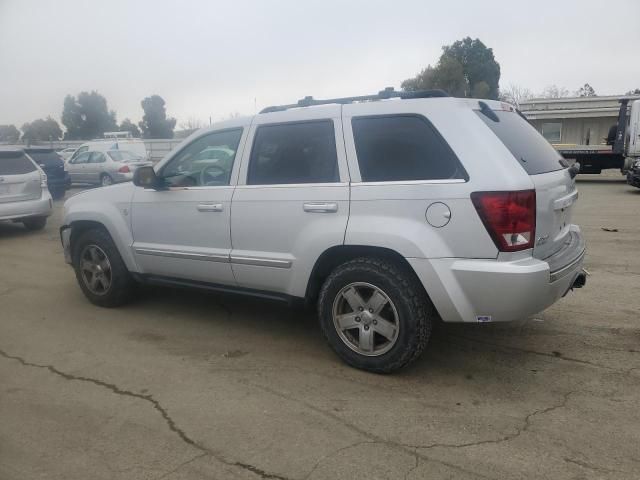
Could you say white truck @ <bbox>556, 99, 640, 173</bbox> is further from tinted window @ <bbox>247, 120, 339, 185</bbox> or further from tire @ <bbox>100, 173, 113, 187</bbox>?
tire @ <bbox>100, 173, 113, 187</bbox>

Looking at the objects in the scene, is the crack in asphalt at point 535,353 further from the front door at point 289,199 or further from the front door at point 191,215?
the front door at point 191,215

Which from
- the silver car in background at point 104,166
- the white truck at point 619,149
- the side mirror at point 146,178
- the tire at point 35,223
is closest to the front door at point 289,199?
the side mirror at point 146,178

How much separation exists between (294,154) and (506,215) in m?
1.67

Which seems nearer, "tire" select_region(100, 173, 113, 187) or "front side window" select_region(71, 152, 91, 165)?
"tire" select_region(100, 173, 113, 187)

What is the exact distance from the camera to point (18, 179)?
382 inches

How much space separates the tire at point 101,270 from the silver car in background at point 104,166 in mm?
13614

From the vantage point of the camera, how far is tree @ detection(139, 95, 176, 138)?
54.5 m

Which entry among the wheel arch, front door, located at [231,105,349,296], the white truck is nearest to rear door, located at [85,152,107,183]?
the white truck

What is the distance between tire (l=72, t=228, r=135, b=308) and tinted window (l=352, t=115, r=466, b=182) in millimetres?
2796

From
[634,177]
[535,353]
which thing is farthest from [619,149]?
[535,353]

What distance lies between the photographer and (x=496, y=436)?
2965mm

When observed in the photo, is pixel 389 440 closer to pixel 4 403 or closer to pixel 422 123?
pixel 422 123

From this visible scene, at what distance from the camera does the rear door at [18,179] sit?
9.55 metres

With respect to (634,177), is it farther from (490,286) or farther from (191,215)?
(191,215)
